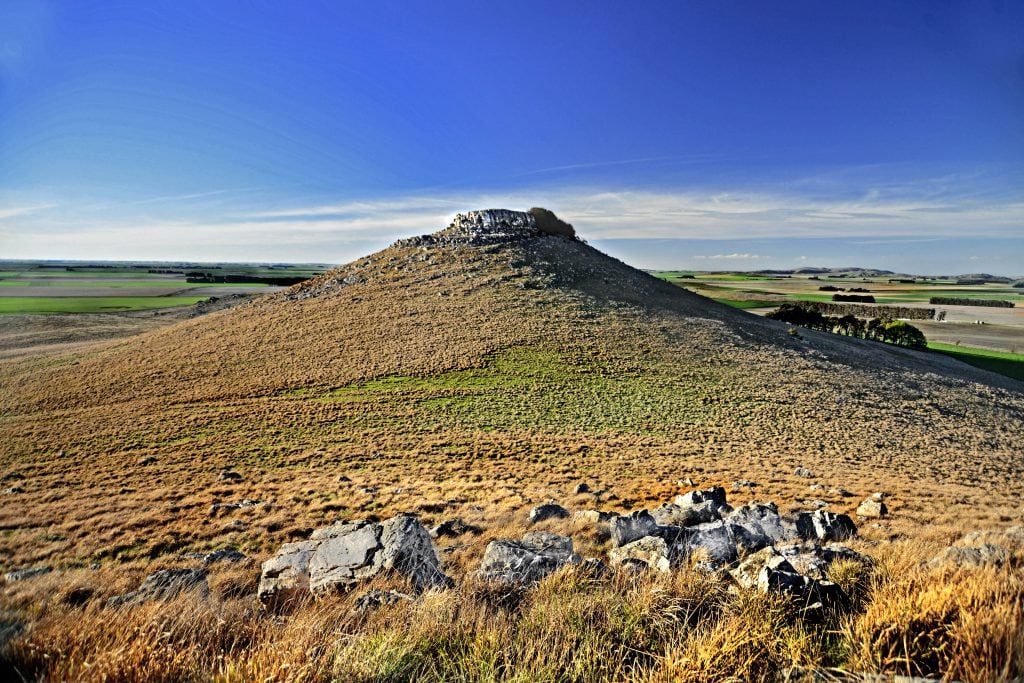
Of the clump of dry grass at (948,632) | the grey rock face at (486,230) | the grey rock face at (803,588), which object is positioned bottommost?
the grey rock face at (803,588)

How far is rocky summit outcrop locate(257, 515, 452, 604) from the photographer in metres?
7.10

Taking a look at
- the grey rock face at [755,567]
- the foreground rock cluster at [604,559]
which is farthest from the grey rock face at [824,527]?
the grey rock face at [755,567]

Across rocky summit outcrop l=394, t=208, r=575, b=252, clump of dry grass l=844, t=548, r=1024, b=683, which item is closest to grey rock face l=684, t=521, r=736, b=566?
clump of dry grass l=844, t=548, r=1024, b=683

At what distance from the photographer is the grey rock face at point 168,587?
6.30 metres

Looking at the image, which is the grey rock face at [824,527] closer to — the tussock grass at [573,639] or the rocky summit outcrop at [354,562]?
the tussock grass at [573,639]

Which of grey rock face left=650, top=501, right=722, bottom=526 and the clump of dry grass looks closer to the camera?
the clump of dry grass

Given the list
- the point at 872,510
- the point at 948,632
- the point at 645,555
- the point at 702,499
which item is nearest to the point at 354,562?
the point at 645,555

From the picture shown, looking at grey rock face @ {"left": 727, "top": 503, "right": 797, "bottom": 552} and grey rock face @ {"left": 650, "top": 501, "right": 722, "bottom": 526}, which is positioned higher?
grey rock face @ {"left": 727, "top": 503, "right": 797, "bottom": 552}

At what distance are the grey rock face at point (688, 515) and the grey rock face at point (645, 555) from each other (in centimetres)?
250

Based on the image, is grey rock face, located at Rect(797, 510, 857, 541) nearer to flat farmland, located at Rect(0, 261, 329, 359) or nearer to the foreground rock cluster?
the foreground rock cluster

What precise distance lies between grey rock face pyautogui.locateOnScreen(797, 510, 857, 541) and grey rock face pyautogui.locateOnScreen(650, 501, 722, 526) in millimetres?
1763

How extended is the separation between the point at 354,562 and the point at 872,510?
48.9ft

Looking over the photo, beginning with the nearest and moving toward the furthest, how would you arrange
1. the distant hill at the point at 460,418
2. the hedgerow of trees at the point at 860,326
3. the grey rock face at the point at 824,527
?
the grey rock face at the point at 824,527, the distant hill at the point at 460,418, the hedgerow of trees at the point at 860,326

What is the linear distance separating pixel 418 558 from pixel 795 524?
8.65 meters
